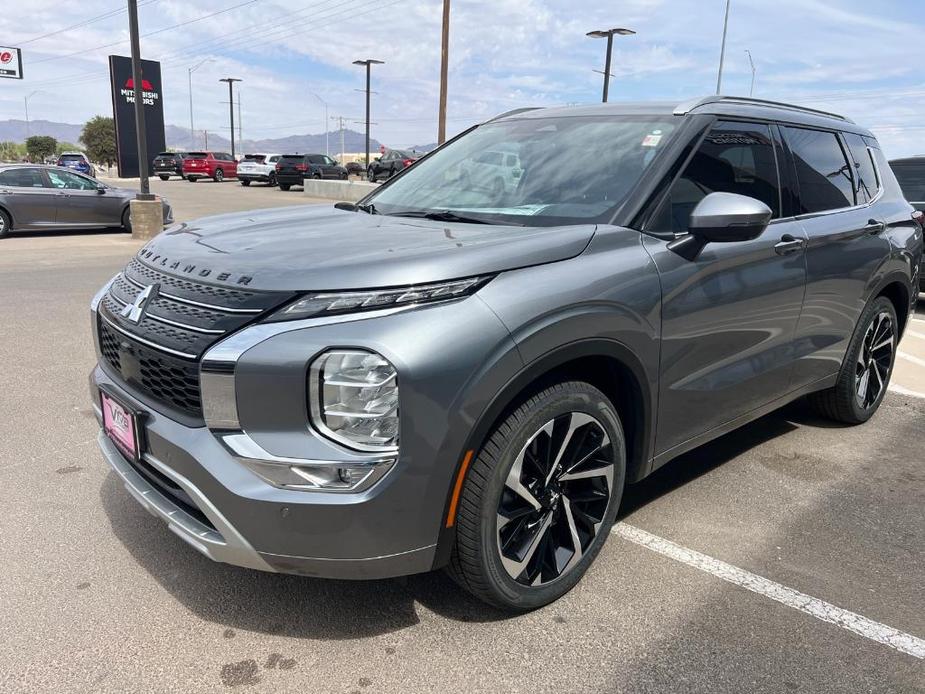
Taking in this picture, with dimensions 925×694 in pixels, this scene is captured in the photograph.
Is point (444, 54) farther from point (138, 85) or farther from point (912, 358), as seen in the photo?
point (912, 358)

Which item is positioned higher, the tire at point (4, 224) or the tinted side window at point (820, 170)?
the tinted side window at point (820, 170)

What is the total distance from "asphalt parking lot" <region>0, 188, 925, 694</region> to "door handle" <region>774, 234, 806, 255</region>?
4.05 feet

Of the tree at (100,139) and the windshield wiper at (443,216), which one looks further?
the tree at (100,139)

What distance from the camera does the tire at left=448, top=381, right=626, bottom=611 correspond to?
2.38 meters

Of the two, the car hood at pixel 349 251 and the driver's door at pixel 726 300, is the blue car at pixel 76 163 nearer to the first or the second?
the car hood at pixel 349 251

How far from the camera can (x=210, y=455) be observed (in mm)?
2232

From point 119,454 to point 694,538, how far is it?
2436 millimetres

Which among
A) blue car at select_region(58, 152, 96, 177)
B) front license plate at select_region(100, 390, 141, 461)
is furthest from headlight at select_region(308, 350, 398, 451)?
blue car at select_region(58, 152, 96, 177)

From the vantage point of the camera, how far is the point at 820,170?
4.06 metres

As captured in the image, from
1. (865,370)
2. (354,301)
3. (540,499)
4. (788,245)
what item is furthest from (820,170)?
(354,301)

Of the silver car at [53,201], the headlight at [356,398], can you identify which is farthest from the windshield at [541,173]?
the silver car at [53,201]

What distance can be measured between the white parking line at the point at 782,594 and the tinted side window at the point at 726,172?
135cm

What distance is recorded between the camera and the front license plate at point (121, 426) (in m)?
2.54

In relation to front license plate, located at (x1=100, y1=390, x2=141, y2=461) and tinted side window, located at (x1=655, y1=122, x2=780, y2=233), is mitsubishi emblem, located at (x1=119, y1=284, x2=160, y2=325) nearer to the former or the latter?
front license plate, located at (x1=100, y1=390, x2=141, y2=461)
